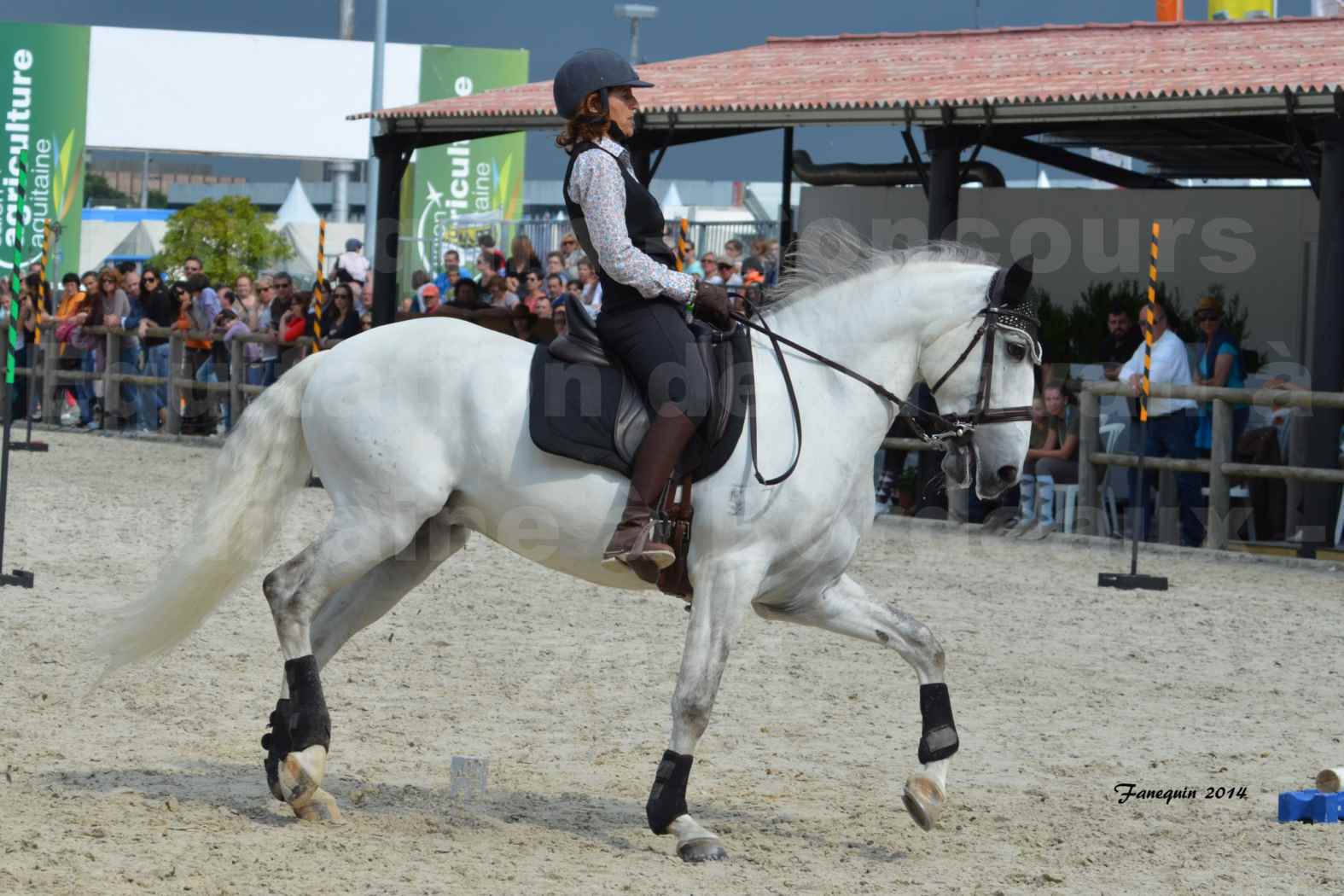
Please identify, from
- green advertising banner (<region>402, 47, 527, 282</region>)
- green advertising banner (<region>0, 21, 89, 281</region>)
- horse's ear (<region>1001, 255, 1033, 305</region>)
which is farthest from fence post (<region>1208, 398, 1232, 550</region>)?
green advertising banner (<region>0, 21, 89, 281</region>)

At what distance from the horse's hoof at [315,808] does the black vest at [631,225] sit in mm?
1769

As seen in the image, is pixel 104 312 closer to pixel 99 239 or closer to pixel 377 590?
pixel 377 590

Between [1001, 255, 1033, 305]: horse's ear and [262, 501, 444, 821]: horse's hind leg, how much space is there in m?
1.93

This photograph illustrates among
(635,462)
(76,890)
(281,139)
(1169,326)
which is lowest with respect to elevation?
(76,890)

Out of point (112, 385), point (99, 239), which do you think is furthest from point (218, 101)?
point (112, 385)

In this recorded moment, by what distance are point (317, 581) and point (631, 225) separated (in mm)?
1517

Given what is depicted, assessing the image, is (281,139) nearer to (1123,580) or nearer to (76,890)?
(1123,580)

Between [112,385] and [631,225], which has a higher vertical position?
[631,225]

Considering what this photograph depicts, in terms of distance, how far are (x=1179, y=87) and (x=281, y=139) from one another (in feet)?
107

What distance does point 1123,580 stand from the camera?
37.6ft

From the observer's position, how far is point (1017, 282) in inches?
223

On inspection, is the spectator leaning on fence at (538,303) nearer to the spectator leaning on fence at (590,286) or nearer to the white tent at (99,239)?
the spectator leaning on fence at (590,286)

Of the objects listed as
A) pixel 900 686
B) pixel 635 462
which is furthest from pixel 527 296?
pixel 635 462

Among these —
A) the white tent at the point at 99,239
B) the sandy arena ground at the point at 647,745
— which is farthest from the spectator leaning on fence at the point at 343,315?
the white tent at the point at 99,239
